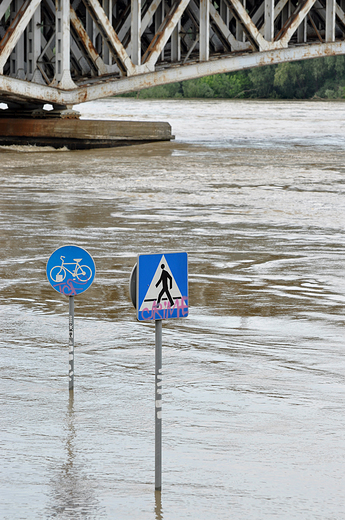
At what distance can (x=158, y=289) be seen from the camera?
516 cm

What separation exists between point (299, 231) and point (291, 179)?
844 centimetres

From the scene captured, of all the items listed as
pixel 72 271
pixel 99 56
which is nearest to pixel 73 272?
pixel 72 271

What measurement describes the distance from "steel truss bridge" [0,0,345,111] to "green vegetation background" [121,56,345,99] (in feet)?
227

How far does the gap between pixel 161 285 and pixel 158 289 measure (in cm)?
3

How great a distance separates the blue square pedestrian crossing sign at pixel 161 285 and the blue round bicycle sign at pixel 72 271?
5.43 feet

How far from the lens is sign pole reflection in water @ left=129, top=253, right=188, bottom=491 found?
16.7 ft

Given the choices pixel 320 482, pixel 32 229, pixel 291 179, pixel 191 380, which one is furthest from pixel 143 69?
pixel 320 482

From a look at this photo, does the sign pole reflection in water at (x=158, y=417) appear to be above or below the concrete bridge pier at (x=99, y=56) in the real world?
below

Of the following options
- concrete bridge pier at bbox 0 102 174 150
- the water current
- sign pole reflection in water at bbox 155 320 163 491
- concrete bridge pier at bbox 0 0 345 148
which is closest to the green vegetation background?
concrete bridge pier at bbox 0 0 345 148

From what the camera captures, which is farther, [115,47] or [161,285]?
[115,47]

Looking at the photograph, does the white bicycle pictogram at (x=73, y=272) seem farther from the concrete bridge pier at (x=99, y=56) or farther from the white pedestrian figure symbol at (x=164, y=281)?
the concrete bridge pier at (x=99, y=56)

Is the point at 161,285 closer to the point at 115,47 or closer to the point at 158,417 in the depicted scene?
the point at 158,417

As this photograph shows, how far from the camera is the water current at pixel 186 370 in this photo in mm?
5402

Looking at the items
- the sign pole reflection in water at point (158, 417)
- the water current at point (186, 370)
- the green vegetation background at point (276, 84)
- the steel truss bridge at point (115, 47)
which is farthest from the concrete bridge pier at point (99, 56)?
the green vegetation background at point (276, 84)
